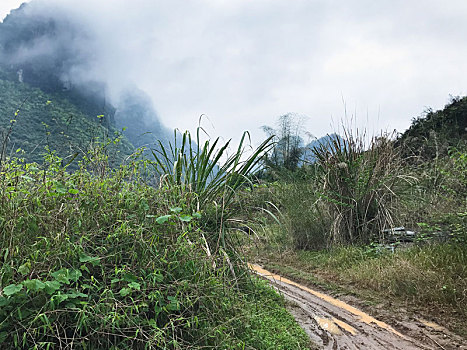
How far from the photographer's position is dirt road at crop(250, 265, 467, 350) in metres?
2.72

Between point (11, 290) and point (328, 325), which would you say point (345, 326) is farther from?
point (11, 290)

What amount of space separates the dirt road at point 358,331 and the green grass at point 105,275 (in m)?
0.42

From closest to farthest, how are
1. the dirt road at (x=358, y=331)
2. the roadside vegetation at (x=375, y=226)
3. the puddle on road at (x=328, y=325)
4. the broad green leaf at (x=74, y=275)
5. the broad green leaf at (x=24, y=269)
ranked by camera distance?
the broad green leaf at (x=24, y=269)
the broad green leaf at (x=74, y=275)
the dirt road at (x=358, y=331)
the puddle on road at (x=328, y=325)
the roadside vegetation at (x=375, y=226)

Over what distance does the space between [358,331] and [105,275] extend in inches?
93.5

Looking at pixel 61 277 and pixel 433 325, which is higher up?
pixel 61 277

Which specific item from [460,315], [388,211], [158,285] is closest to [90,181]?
[158,285]

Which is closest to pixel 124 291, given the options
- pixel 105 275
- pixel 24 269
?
pixel 105 275

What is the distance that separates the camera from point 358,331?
2.99 metres

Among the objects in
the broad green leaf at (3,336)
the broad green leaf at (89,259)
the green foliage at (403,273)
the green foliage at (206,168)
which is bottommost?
the green foliage at (403,273)

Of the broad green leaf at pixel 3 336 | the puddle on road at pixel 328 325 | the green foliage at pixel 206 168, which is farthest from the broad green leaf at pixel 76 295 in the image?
the puddle on road at pixel 328 325

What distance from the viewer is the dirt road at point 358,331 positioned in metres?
2.72

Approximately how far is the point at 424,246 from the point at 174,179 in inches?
142

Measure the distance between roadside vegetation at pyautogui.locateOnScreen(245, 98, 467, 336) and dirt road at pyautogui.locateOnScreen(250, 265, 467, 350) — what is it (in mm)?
350

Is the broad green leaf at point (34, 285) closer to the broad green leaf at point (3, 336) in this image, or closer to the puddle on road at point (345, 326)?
the broad green leaf at point (3, 336)
